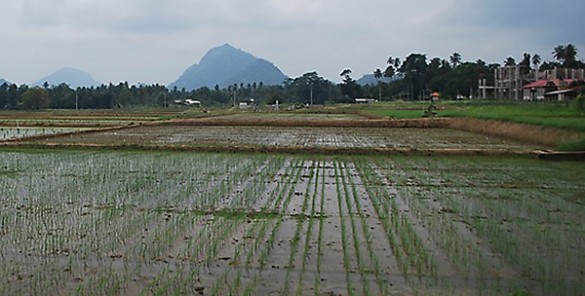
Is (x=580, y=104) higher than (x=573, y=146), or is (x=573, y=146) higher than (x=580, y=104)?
(x=580, y=104)

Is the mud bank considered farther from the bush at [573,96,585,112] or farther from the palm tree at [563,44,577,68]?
the palm tree at [563,44,577,68]

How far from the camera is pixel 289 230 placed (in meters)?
5.33

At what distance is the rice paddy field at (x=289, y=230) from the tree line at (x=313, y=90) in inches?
1922

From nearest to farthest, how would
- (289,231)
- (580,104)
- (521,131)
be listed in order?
(289,231), (521,131), (580,104)

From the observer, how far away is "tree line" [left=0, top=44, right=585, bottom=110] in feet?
186

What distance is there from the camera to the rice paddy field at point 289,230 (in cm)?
385

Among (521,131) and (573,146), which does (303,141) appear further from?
(573,146)

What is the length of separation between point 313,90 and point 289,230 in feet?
246

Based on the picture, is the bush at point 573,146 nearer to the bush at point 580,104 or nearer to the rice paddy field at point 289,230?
the rice paddy field at point 289,230

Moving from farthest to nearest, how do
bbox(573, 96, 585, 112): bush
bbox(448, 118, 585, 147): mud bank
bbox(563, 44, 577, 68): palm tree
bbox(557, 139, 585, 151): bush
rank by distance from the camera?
1. bbox(563, 44, 577, 68): palm tree
2. bbox(573, 96, 585, 112): bush
3. bbox(448, 118, 585, 147): mud bank
4. bbox(557, 139, 585, 151): bush

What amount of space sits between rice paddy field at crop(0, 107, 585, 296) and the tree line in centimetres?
4883

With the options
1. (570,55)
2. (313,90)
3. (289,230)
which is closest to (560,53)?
(570,55)

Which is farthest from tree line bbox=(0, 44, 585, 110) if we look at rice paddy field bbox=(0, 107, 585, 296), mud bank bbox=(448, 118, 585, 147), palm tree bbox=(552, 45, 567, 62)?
rice paddy field bbox=(0, 107, 585, 296)

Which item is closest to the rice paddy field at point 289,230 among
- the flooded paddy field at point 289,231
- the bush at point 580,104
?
the flooded paddy field at point 289,231
